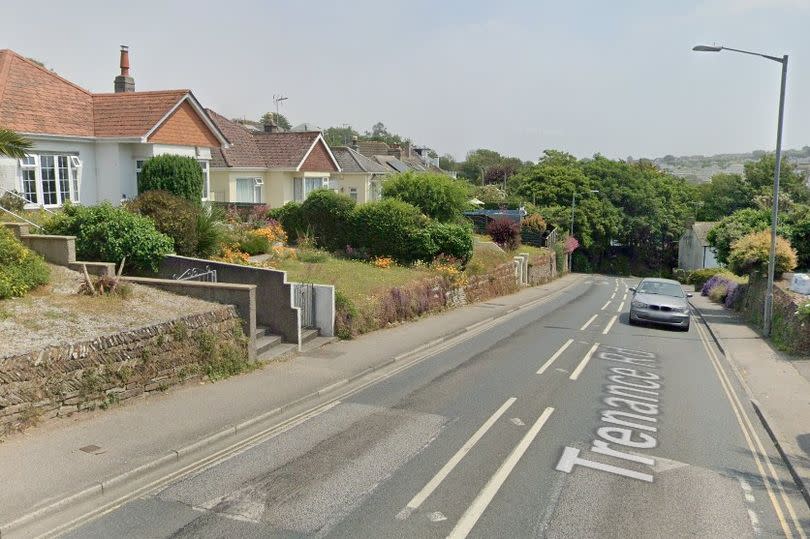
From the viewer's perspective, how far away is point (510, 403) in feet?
36.9

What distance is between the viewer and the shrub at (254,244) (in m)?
20.4

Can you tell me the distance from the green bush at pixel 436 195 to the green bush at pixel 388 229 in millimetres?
5748

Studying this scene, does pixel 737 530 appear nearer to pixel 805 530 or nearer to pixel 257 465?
pixel 805 530

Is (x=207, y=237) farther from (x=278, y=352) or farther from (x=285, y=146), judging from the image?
(x=285, y=146)

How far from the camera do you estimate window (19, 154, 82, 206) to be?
66.8 feet

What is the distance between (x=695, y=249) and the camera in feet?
209

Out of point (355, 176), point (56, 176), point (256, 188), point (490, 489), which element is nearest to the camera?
point (490, 489)

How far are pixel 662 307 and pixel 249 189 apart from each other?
21.1 meters

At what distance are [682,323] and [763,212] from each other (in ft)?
34.9

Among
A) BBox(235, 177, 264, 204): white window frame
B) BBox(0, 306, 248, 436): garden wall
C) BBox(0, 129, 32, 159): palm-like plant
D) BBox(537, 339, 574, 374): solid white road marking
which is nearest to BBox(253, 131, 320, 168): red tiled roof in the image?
BBox(235, 177, 264, 204): white window frame

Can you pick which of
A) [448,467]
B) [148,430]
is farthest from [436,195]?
[448,467]

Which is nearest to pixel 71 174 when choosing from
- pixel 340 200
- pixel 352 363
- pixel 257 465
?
pixel 340 200

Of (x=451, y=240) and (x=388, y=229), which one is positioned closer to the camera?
(x=388, y=229)

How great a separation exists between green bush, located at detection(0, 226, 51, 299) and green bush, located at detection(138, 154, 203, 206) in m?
9.43
